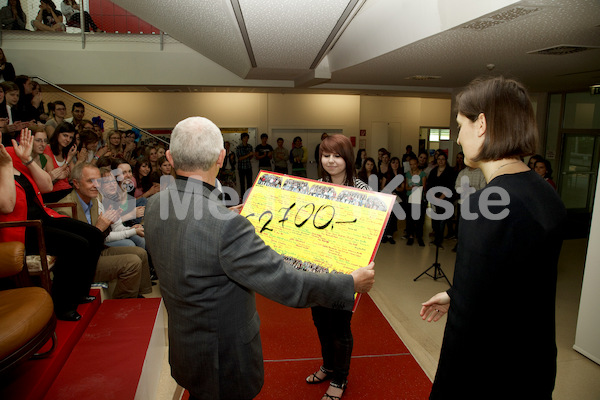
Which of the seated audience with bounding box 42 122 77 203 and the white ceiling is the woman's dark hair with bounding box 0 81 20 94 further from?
the white ceiling

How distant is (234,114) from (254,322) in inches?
370

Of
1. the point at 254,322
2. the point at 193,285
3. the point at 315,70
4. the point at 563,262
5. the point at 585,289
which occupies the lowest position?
the point at 563,262

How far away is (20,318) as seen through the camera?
59.4 inches

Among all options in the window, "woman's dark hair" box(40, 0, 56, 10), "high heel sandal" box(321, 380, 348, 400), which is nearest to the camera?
"high heel sandal" box(321, 380, 348, 400)

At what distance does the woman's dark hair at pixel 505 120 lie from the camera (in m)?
1.11

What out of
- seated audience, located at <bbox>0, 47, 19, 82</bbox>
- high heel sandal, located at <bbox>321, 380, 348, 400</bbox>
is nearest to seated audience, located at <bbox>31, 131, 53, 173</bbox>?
seated audience, located at <bbox>0, 47, 19, 82</bbox>

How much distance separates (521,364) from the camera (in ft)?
3.56

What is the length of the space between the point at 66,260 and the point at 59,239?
145 mm

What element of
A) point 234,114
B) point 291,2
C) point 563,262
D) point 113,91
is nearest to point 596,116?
point 563,262

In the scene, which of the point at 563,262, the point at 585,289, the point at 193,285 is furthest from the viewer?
the point at 563,262

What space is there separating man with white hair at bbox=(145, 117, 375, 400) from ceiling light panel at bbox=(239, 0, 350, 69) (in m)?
2.09

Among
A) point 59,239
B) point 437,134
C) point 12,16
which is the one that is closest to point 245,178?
point 12,16

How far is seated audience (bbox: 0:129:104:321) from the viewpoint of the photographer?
221cm

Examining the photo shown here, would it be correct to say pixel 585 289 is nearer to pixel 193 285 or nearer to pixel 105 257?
pixel 193 285
